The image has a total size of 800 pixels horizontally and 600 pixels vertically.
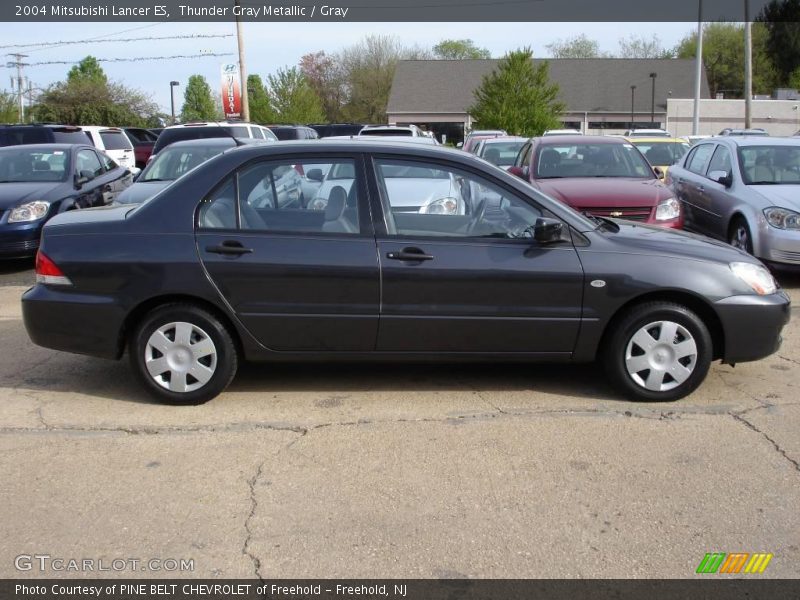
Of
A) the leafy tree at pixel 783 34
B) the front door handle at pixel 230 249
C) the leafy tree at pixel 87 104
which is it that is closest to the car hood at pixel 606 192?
the front door handle at pixel 230 249

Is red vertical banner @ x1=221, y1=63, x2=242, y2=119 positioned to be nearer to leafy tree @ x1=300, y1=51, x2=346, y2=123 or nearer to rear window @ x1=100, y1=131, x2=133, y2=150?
rear window @ x1=100, y1=131, x2=133, y2=150

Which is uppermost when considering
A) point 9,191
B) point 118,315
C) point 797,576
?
point 9,191

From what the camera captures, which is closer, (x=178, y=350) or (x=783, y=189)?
(x=178, y=350)

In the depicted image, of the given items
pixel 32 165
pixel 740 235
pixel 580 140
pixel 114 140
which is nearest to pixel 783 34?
pixel 114 140

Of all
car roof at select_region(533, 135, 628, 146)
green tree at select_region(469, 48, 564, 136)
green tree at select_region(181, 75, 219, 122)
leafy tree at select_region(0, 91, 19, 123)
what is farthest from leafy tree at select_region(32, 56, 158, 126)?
car roof at select_region(533, 135, 628, 146)

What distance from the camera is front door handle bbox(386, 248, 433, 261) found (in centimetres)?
496

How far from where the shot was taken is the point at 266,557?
341 centimetres

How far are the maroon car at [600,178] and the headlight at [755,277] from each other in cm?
364

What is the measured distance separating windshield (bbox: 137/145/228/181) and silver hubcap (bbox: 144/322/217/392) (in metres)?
6.21

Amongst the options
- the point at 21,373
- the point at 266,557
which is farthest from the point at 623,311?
the point at 21,373

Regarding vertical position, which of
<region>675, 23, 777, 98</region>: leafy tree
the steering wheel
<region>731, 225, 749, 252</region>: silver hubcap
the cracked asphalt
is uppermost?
<region>675, 23, 777, 98</region>: leafy tree

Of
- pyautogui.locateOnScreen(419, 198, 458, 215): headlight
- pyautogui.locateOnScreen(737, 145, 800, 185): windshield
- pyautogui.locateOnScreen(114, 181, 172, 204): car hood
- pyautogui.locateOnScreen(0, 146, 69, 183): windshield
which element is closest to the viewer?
pyautogui.locateOnScreen(419, 198, 458, 215): headlight
